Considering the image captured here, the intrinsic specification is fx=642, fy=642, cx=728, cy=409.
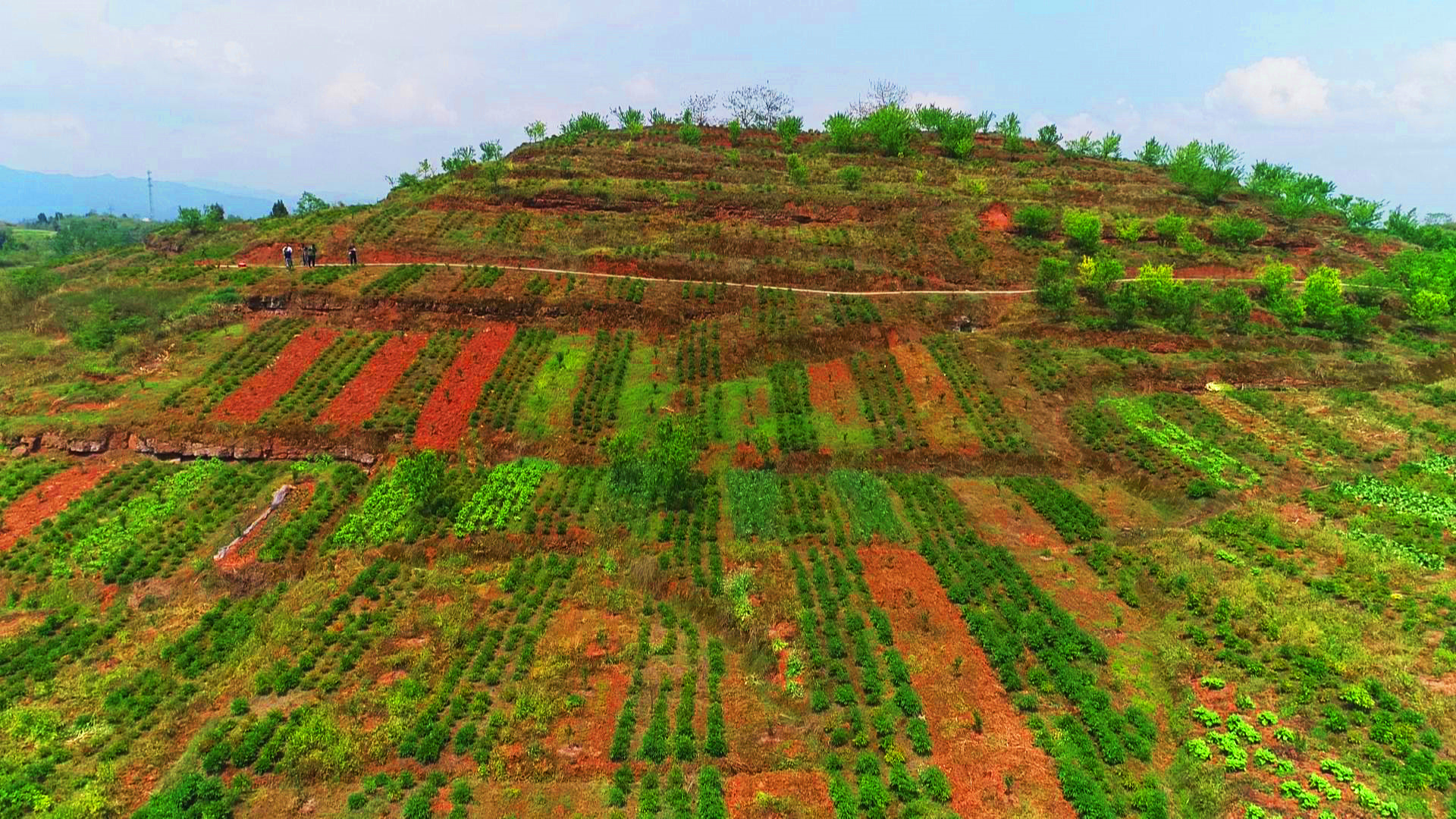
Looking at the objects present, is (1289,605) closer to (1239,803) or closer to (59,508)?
(1239,803)

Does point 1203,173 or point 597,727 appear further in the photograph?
point 1203,173

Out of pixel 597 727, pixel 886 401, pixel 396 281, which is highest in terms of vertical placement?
pixel 396 281

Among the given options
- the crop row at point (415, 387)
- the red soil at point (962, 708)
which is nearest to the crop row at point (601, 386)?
the crop row at point (415, 387)

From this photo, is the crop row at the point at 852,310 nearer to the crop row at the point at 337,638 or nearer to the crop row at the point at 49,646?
the crop row at the point at 337,638

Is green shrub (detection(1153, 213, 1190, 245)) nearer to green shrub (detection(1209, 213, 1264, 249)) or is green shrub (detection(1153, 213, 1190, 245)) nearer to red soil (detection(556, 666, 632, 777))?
green shrub (detection(1209, 213, 1264, 249))

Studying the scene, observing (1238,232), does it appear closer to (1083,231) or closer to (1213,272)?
(1213,272)

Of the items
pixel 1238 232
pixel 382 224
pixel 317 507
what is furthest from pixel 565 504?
pixel 1238 232

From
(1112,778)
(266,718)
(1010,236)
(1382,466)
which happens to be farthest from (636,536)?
(1010,236)
